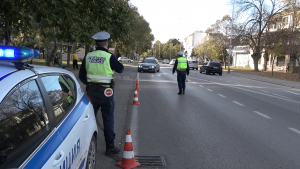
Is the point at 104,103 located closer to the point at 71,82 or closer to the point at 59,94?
the point at 71,82

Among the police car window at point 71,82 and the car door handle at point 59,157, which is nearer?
the car door handle at point 59,157

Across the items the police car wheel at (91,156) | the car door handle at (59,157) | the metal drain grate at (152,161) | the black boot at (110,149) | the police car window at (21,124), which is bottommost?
the metal drain grate at (152,161)

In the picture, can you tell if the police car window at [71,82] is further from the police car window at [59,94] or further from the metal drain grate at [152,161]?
the metal drain grate at [152,161]

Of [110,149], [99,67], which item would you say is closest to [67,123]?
[99,67]

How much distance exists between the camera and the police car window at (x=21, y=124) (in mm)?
1998

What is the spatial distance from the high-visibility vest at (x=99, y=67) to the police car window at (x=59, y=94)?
3.11 feet

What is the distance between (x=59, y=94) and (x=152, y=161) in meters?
2.17

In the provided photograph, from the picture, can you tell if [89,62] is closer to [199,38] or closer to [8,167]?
[8,167]

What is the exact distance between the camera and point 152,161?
469 centimetres

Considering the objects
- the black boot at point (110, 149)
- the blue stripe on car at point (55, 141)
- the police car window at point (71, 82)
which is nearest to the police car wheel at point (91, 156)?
the blue stripe on car at point (55, 141)

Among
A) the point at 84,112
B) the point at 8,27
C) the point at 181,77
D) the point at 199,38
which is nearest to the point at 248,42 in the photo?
the point at 181,77

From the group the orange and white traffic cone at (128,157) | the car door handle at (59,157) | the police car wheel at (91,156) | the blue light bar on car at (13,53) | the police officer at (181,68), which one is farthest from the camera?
the police officer at (181,68)

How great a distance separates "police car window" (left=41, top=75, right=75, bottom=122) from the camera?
2852mm

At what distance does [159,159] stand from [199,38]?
355 feet
